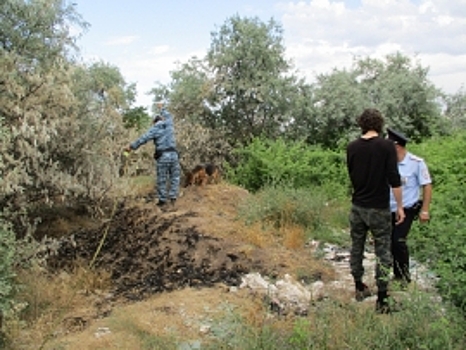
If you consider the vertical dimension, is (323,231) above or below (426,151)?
below

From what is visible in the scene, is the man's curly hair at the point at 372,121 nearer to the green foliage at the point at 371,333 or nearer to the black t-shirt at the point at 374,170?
the black t-shirt at the point at 374,170

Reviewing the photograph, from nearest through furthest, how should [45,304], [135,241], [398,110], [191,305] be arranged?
[191,305] < [45,304] < [135,241] < [398,110]

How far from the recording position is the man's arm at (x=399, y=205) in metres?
4.85

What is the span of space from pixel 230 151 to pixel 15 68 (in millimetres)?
7023

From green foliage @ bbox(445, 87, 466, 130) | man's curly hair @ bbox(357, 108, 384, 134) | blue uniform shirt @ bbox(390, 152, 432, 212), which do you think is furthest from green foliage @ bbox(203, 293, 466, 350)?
green foliage @ bbox(445, 87, 466, 130)

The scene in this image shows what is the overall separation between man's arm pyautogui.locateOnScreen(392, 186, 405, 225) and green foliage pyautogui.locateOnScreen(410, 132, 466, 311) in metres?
0.50

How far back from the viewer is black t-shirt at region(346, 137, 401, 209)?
4734mm

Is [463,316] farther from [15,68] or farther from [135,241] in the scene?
[15,68]

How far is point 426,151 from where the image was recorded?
11.5 meters

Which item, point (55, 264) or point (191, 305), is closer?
point (191, 305)

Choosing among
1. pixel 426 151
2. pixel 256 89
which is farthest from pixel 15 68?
pixel 426 151

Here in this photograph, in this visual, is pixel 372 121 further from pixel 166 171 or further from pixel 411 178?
pixel 166 171

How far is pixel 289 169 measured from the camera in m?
11.1

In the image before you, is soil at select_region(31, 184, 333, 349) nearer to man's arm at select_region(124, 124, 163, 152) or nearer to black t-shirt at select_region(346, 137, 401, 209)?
man's arm at select_region(124, 124, 163, 152)
